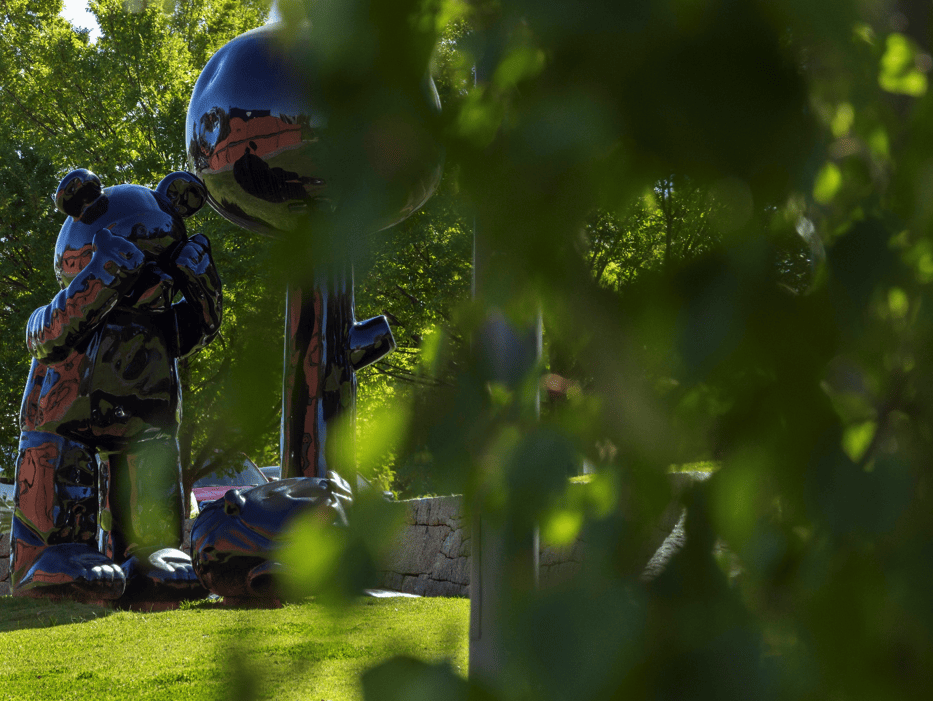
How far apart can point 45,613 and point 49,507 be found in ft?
1.72

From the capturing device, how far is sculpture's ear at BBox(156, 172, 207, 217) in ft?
11.2

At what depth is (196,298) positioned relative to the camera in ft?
11.7

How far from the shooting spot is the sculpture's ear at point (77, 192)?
339cm

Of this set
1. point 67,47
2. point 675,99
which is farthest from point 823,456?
point 67,47

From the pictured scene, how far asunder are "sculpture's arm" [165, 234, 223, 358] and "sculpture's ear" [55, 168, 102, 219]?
15.5 inches

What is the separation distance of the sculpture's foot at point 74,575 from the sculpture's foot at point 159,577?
0.31 feet

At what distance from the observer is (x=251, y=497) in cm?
255

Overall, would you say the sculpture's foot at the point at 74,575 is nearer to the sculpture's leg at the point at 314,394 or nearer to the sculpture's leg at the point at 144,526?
the sculpture's leg at the point at 144,526

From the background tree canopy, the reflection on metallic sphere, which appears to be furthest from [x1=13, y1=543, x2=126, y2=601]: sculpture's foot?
the background tree canopy

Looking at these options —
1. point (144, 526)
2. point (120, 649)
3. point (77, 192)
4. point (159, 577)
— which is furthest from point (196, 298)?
point (120, 649)

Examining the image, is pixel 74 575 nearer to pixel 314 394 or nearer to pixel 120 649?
pixel 120 649

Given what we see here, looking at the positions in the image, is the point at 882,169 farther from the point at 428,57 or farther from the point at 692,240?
the point at 428,57

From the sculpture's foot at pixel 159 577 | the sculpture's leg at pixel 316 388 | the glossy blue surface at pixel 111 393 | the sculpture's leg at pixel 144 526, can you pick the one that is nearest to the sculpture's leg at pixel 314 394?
the sculpture's leg at pixel 316 388

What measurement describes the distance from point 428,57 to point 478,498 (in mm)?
247
